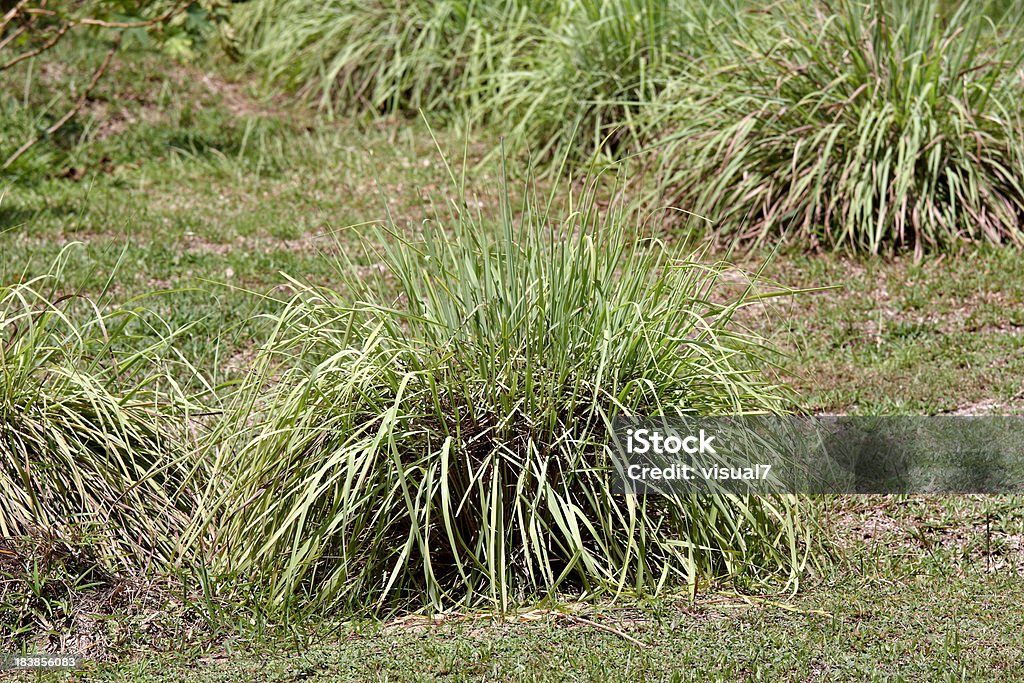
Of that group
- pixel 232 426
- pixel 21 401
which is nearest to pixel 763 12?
pixel 232 426

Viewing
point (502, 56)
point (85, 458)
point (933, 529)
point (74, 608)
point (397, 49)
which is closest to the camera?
point (74, 608)

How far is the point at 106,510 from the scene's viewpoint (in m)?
4.61

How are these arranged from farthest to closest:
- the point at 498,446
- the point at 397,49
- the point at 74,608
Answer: the point at 397,49 < the point at 498,446 < the point at 74,608

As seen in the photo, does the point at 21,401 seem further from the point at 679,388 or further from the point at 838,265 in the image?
the point at 838,265

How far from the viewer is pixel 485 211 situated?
8258 mm

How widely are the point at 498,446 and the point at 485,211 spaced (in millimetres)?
4025

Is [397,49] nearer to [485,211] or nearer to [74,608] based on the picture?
[485,211]

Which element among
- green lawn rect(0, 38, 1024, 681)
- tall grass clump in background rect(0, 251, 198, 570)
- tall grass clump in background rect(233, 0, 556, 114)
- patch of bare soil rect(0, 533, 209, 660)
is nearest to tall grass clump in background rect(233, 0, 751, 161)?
tall grass clump in background rect(233, 0, 556, 114)

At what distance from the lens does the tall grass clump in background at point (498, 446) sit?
14.4 ft

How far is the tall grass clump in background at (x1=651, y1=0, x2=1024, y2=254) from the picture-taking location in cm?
728

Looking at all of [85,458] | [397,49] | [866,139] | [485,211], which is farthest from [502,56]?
[85,458]

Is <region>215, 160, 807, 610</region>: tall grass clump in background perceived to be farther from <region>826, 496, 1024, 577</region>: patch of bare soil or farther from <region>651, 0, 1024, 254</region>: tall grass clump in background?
<region>651, 0, 1024, 254</region>: tall grass clump in background

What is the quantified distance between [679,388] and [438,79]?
19.5 ft

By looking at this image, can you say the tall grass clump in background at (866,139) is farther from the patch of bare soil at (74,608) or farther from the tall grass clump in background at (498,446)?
the patch of bare soil at (74,608)
